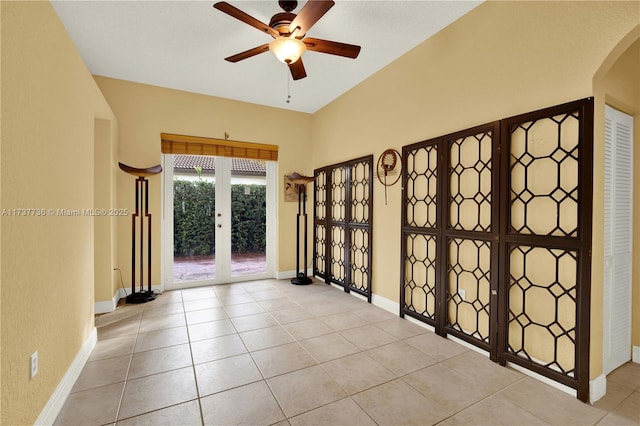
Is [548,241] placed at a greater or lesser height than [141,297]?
greater

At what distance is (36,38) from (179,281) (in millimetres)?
3674

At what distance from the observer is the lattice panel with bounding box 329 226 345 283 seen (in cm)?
458

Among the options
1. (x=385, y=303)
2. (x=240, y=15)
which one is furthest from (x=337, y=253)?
(x=240, y=15)

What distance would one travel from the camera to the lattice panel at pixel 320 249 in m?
5.07

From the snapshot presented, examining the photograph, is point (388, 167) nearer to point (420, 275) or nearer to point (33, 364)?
point (420, 275)

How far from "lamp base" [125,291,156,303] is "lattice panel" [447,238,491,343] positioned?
3.70 meters

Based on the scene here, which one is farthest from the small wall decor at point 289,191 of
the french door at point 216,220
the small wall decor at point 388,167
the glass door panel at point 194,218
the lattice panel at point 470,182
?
the lattice panel at point 470,182

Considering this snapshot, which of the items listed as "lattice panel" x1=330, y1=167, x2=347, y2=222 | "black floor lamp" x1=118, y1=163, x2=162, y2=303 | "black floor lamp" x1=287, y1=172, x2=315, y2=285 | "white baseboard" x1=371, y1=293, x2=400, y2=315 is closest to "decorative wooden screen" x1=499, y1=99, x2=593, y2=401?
"white baseboard" x1=371, y1=293, x2=400, y2=315

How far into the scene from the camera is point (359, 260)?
13.7 ft

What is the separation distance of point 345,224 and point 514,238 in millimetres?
2420

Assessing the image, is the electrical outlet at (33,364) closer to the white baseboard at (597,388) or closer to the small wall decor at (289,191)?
the white baseboard at (597,388)

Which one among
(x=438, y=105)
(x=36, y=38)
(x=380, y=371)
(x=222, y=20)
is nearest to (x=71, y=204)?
(x=36, y=38)

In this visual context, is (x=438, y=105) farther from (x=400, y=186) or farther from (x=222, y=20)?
(x=222, y=20)

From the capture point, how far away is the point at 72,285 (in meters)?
2.18
